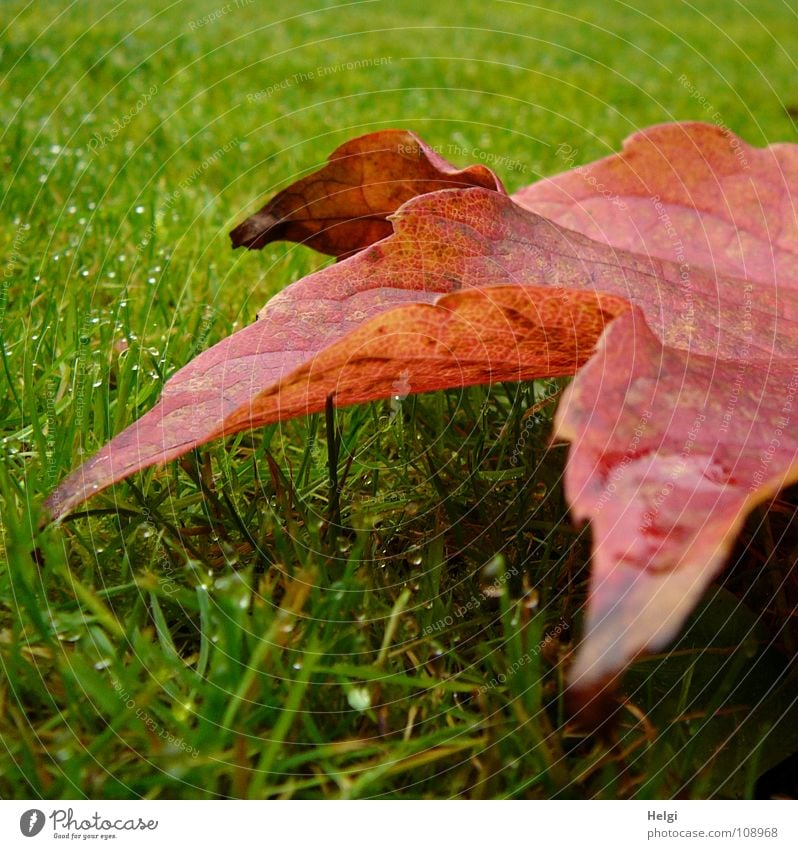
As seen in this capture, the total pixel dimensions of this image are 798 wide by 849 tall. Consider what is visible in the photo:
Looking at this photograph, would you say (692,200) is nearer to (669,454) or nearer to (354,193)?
(354,193)

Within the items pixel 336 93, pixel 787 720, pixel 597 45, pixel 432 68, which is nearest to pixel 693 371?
pixel 787 720

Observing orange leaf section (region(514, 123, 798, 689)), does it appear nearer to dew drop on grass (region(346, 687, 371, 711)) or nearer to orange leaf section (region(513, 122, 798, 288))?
orange leaf section (region(513, 122, 798, 288))

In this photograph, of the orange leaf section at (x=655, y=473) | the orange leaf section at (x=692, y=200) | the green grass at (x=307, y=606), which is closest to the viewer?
the orange leaf section at (x=655, y=473)

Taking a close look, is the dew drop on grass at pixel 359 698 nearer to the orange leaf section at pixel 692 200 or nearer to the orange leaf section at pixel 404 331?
the orange leaf section at pixel 404 331

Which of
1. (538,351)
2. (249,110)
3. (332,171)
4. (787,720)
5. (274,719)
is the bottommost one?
(787,720)

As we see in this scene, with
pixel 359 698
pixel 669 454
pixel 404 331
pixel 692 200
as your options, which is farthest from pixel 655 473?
pixel 692 200

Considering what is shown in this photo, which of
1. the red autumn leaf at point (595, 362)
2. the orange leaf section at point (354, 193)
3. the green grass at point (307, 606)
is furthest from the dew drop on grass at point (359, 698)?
the orange leaf section at point (354, 193)

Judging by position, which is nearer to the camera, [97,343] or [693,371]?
[693,371]

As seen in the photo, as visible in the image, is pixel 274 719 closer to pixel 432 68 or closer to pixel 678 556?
pixel 678 556
